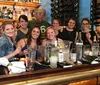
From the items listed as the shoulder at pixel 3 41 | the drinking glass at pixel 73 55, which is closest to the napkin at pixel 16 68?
the drinking glass at pixel 73 55

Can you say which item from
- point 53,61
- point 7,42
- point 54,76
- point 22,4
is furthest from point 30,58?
point 22,4

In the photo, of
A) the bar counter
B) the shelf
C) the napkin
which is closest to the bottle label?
the bar counter

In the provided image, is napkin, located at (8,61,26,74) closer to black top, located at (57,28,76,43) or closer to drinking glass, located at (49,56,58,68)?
drinking glass, located at (49,56,58,68)

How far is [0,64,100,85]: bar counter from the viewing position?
1.21m

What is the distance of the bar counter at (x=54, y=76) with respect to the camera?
1212 millimetres

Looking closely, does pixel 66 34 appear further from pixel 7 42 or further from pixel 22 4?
pixel 22 4

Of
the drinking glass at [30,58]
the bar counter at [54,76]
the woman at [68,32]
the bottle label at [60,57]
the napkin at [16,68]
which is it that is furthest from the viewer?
the woman at [68,32]

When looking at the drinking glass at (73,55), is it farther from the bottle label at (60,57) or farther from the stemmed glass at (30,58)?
the stemmed glass at (30,58)

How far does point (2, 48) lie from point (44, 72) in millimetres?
858

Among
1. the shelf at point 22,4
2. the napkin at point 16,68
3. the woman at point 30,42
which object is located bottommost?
the napkin at point 16,68

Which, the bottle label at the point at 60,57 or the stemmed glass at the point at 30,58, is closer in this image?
the stemmed glass at the point at 30,58

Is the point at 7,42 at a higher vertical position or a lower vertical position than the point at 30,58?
higher

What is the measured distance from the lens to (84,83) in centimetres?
146

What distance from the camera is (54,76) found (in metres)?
1.33
